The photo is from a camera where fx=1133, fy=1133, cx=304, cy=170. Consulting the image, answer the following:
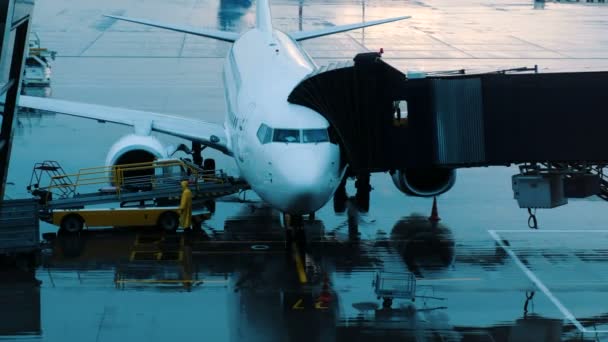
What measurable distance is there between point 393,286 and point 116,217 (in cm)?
881

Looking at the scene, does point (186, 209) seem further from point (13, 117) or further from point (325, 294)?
point (13, 117)

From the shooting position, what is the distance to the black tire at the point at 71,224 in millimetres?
29922

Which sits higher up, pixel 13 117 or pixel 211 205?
pixel 13 117

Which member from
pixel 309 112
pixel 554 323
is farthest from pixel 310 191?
pixel 554 323

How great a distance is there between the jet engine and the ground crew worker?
10.1 feet

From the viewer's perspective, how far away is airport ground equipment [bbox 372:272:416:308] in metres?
24.2

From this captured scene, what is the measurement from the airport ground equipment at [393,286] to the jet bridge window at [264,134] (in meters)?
4.40

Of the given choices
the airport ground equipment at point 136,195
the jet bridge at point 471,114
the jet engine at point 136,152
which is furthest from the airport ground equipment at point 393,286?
the jet engine at point 136,152

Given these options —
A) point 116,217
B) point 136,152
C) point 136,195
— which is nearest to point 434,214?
point 136,195

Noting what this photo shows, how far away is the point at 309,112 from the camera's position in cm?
2756

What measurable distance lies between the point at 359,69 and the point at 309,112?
→ 1.60 m

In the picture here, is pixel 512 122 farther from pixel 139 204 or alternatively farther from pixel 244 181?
pixel 139 204

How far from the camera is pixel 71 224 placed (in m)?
30.0

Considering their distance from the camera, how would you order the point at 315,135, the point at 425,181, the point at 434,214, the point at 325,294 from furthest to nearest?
the point at 434,214
the point at 425,181
the point at 315,135
the point at 325,294
